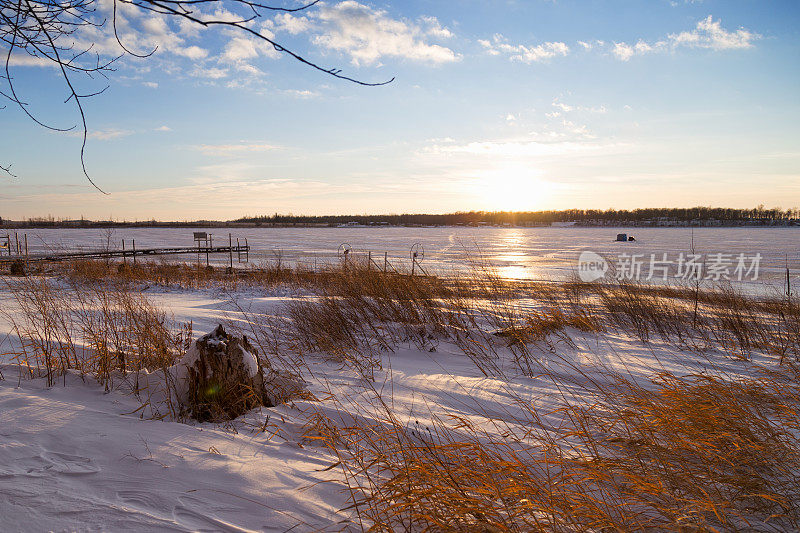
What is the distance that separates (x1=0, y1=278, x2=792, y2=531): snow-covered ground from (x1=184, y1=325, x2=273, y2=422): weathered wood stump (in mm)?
133

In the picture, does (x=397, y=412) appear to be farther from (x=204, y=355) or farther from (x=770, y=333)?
(x=770, y=333)

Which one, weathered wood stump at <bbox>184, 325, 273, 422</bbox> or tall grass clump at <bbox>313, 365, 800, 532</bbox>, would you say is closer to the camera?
tall grass clump at <bbox>313, 365, 800, 532</bbox>

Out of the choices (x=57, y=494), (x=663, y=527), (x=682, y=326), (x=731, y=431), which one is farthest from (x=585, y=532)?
(x=682, y=326)

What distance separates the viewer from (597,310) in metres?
9.27

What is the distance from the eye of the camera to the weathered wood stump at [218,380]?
10.4 feet

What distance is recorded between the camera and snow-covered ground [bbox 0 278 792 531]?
1972mm

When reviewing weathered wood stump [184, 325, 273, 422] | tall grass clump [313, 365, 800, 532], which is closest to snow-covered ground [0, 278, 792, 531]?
weathered wood stump [184, 325, 273, 422]

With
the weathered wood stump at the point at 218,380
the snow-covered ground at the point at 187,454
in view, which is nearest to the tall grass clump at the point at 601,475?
the snow-covered ground at the point at 187,454

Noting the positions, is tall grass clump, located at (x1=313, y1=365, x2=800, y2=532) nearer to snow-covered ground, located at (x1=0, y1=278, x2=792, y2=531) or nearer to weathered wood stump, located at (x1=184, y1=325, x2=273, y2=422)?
snow-covered ground, located at (x1=0, y1=278, x2=792, y2=531)

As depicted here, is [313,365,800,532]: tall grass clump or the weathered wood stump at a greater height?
the weathered wood stump

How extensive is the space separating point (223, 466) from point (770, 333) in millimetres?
8697

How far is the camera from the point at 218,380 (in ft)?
10.6

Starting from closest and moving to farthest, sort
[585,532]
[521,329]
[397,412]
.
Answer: [585,532]
[397,412]
[521,329]

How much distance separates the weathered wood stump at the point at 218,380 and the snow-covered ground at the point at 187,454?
13cm
